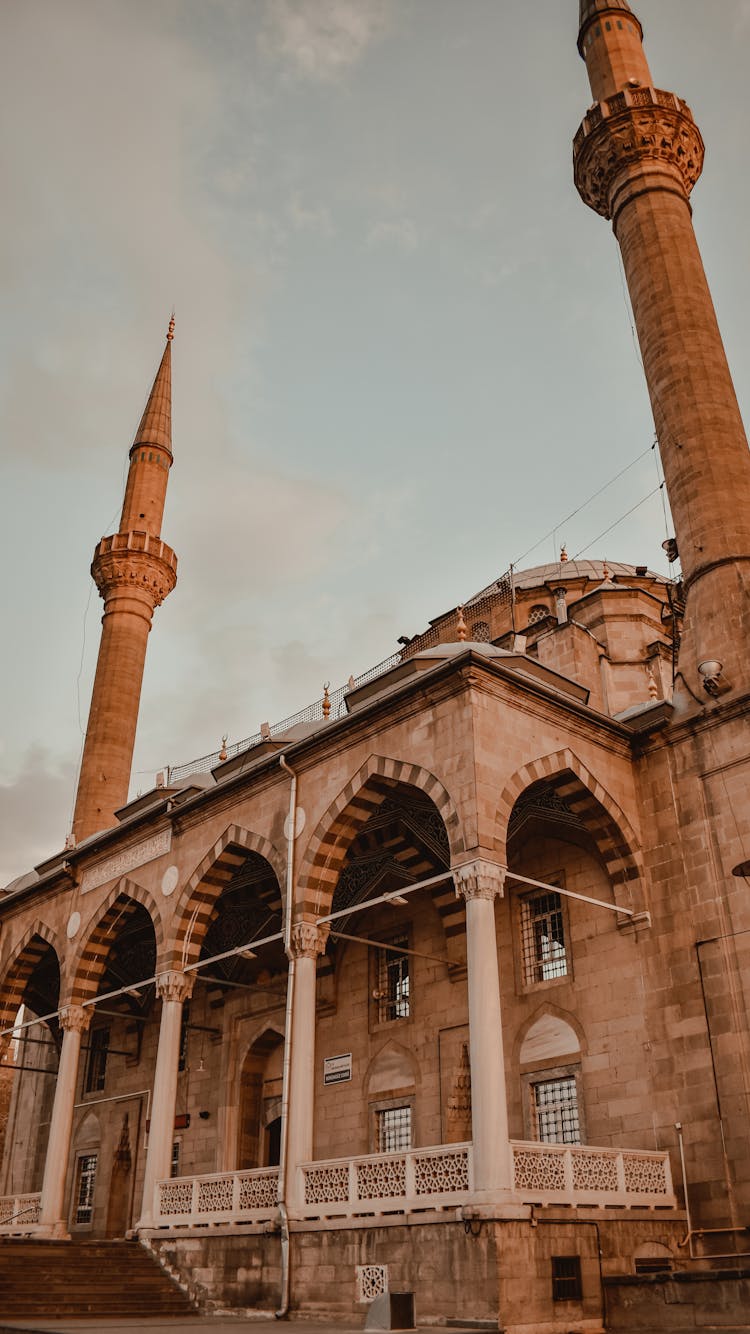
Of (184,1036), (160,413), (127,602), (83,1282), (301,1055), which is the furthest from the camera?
(160,413)

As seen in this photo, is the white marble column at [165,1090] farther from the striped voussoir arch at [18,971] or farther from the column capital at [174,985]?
the striped voussoir arch at [18,971]

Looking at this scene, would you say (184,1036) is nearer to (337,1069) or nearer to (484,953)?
(337,1069)

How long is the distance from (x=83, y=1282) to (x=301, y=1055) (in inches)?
142

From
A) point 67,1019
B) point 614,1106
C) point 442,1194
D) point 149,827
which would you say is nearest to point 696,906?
point 614,1106

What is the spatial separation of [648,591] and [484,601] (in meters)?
3.94

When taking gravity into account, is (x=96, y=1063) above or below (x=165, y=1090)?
Result: above

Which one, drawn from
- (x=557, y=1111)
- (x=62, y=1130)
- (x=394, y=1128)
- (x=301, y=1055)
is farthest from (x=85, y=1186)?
(x=557, y=1111)

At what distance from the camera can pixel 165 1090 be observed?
13523mm

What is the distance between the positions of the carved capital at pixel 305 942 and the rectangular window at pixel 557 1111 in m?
3.26

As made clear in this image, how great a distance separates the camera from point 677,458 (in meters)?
14.8

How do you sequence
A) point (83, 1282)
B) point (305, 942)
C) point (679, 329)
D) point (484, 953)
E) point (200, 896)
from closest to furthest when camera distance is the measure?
point (484, 953) → point (83, 1282) → point (305, 942) → point (200, 896) → point (679, 329)

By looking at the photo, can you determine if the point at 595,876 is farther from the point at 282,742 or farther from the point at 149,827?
the point at 149,827

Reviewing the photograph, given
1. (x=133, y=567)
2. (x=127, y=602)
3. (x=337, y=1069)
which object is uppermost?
(x=133, y=567)

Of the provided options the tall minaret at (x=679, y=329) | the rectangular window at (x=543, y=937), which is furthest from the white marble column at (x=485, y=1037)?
the tall minaret at (x=679, y=329)
